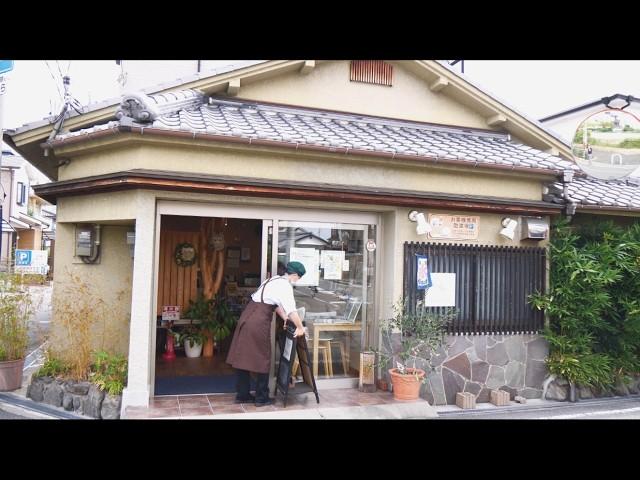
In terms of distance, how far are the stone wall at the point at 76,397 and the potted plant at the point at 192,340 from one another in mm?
2800

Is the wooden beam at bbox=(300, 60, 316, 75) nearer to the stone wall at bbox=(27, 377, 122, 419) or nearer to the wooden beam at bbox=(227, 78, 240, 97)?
the wooden beam at bbox=(227, 78, 240, 97)

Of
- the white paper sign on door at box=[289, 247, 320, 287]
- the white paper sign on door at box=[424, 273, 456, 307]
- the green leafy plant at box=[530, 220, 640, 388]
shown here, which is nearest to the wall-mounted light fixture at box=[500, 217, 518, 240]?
the green leafy plant at box=[530, 220, 640, 388]

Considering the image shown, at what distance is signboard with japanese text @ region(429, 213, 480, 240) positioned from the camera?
749 centimetres

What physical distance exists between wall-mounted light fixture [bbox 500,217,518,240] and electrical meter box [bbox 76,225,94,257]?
22.0 ft

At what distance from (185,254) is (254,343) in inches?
187

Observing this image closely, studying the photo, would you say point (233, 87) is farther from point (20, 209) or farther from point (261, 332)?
point (20, 209)

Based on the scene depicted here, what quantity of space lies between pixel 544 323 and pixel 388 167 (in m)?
3.89

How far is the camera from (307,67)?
840cm

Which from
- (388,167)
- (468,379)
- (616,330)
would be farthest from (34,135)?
(616,330)

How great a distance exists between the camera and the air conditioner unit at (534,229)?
778 cm

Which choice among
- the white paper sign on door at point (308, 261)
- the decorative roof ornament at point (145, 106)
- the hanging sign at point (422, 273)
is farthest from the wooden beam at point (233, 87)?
the hanging sign at point (422, 273)

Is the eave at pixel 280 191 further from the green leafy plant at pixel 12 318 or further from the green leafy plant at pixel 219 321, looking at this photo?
the green leafy plant at pixel 219 321

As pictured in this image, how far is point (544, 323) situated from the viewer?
8031mm

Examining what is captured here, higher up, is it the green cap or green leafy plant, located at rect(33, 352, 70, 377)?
the green cap
